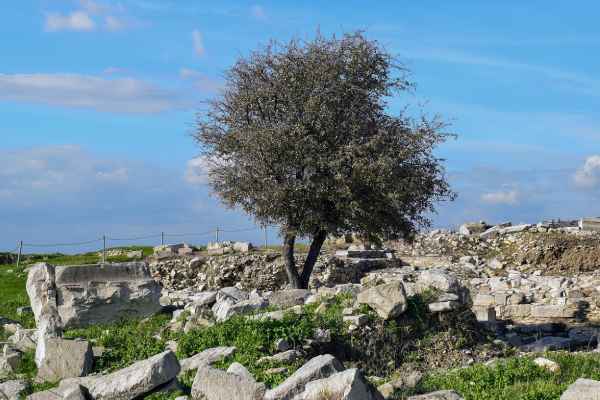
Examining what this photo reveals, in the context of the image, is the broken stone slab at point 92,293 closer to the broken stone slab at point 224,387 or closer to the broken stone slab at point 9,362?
the broken stone slab at point 9,362

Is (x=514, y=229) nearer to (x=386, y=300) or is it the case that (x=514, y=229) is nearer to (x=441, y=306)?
(x=441, y=306)

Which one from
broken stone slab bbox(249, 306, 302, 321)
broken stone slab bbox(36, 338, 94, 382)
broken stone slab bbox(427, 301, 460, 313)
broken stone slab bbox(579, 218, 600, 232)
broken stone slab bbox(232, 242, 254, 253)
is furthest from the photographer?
broken stone slab bbox(579, 218, 600, 232)

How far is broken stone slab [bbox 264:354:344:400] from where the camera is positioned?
9664 mm

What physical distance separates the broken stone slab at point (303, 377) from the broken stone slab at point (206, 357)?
281 cm

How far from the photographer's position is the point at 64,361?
1345 centimetres

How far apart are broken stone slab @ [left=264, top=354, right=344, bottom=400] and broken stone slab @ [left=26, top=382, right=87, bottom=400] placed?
9.20 feet

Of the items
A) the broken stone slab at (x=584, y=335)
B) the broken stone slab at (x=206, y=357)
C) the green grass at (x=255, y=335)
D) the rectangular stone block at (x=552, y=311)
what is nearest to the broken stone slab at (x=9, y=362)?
the green grass at (x=255, y=335)

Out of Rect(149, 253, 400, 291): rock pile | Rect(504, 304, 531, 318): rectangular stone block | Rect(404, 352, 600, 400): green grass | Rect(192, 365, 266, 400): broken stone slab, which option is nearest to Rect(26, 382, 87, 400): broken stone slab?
Rect(192, 365, 266, 400): broken stone slab

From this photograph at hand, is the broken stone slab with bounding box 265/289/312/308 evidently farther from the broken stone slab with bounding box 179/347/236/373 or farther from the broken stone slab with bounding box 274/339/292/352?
the broken stone slab with bounding box 179/347/236/373

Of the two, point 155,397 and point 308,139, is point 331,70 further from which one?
point 155,397

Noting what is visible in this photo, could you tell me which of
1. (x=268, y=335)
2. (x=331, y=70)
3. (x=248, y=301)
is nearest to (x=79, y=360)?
(x=268, y=335)

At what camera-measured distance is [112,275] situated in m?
18.0

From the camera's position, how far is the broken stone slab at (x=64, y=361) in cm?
1335

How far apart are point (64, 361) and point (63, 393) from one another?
2.12 meters
